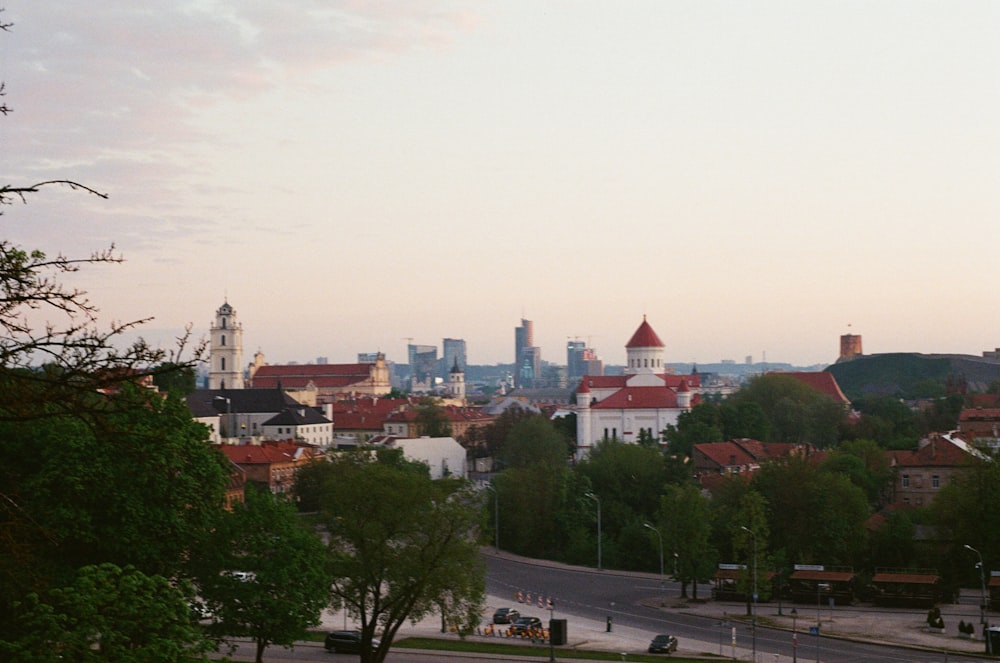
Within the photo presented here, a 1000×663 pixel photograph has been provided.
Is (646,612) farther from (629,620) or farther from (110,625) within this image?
(110,625)

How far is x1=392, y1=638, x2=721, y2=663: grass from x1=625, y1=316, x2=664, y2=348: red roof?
112969 millimetres

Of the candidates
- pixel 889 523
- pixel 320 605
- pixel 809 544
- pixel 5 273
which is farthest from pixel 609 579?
pixel 5 273

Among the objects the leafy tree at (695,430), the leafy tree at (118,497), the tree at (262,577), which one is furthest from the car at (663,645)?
the leafy tree at (695,430)

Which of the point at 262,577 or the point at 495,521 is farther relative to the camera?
the point at 495,521

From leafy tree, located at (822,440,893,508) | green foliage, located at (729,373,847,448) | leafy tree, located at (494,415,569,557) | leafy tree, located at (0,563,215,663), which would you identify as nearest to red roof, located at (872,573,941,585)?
leafy tree, located at (822,440,893,508)

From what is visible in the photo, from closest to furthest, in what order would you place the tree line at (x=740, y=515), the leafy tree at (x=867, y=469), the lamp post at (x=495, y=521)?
the tree line at (x=740, y=515)
the lamp post at (x=495, y=521)
the leafy tree at (x=867, y=469)

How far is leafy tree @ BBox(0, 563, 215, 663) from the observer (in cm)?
2123

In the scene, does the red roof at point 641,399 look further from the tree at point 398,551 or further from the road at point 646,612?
the tree at point 398,551

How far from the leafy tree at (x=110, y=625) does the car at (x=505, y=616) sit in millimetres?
33684

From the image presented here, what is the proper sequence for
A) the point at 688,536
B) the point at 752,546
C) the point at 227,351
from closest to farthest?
the point at 752,546 < the point at 688,536 < the point at 227,351

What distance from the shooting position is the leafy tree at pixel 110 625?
21234 mm

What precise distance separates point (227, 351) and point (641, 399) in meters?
80.0

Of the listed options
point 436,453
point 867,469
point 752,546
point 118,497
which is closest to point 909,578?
point 752,546

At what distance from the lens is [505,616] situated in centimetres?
5684
